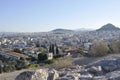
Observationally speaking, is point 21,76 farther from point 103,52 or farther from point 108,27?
point 108,27

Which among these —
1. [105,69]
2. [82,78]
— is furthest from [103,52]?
[82,78]

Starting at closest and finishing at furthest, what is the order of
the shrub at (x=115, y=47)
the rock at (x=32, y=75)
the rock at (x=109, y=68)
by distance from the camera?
the rock at (x=32, y=75) < the rock at (x=109, y=68) < the shrub at (x=115, y=47)

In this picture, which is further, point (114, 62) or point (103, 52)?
point (103, 52)

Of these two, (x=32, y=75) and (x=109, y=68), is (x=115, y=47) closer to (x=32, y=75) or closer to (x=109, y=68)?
(x=109, y=68)

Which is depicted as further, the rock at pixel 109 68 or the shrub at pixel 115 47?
the shrub at pixel 115 47

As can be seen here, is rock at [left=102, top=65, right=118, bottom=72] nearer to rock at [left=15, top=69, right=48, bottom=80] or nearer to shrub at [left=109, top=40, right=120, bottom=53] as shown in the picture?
rock at [left=15, top=69, right=48, bottom=80]

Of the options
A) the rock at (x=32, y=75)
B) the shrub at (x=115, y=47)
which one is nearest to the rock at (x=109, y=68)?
the rock at (x=32, y=75)

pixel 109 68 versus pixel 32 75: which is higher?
pixel 32 75

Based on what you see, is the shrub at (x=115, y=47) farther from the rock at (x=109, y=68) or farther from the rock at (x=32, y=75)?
the rock at (x=32, y=75)

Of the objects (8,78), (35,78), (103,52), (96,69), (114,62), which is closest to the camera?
(35,78)

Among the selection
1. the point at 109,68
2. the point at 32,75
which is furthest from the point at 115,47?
the point at 32,75

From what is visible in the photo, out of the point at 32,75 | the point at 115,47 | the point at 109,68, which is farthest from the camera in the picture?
the point at 115,47
